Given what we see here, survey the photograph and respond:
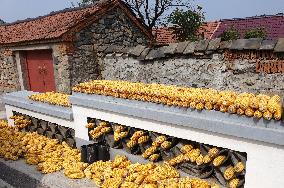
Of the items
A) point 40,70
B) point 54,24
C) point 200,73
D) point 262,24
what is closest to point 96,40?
point 54,24

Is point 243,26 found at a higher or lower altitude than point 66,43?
higher

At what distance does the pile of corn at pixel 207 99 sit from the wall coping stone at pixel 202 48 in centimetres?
302

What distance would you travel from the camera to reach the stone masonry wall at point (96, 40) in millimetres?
10867

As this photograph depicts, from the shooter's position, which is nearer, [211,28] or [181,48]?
[181,48]

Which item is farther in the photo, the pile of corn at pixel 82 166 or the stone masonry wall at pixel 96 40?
the stone masonry wall at pixel 96 40

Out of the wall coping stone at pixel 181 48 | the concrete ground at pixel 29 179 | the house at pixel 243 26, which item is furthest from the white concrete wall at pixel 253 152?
the house at pixel 243 26

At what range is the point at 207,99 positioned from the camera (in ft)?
14.4

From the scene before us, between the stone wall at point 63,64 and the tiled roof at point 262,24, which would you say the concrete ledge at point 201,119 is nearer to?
the stone wall at point 63,64

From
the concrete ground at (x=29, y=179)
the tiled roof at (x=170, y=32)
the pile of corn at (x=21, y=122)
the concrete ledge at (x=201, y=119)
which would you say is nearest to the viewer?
the concrete ledge at (x=201, y=119)

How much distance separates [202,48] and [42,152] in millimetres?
5118

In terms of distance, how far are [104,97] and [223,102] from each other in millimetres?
2596

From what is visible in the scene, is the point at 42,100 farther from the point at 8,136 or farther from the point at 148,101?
the point at 148,101

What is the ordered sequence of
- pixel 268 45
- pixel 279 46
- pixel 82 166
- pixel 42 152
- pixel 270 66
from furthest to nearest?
pixel 270 66
pixel 268 45
pixel 279 46
pixel 42 152
pixel 82 166

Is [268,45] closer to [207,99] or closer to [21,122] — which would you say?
[207,99]
